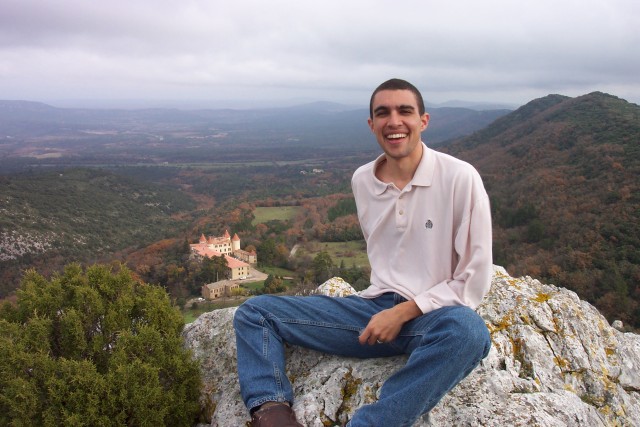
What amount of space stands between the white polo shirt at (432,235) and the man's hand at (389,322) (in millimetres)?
77

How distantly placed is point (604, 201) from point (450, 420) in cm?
3473

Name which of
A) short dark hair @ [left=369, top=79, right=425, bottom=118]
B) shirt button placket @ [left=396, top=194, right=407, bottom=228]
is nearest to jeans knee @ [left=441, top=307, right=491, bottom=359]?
shirt button placket @ [left=396, top=194, right=407, bottom=228]

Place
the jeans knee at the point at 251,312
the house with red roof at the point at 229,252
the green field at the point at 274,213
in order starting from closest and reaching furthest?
the jeans knee at the point at 251,312
the house with red roof at the point at 229,252
the green field at the point at 274,213

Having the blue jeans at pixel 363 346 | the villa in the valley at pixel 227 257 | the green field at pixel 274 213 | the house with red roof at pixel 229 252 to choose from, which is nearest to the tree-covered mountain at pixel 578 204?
the villa in the valley at pixel 227 257


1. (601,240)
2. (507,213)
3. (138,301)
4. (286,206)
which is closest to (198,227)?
(286,206)

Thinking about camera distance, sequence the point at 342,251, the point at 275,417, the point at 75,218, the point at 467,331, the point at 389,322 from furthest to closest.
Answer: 1. the point at 75,218
2. the point at 342,251
3. the point at 389,322
4. the point at 275,417
5. the point at 467,331

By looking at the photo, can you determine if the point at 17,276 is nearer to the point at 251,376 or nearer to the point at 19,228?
the point at 19,228

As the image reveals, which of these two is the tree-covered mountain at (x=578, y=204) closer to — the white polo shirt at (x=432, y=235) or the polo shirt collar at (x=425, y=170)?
the white polo shirt at (x=432, y=235)

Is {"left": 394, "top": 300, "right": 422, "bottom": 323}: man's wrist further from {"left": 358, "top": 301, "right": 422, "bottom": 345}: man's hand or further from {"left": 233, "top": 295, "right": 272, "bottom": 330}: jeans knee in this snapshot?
{"left": 233, "top": 295, "right": 272, "bottom": 330}: jeans knee

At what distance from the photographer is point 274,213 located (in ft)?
196

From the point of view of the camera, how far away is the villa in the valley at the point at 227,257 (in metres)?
30.9

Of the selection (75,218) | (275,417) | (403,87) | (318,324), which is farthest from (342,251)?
(75,218)

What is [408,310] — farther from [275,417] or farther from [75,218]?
[75,218]

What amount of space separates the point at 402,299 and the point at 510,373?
3.37 feet
